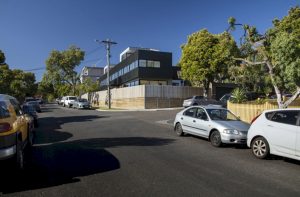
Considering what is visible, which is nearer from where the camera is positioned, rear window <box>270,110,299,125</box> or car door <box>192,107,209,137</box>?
rear window <box>270,110,299,125</box>

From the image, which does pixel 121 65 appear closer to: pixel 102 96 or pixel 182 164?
pixel 102 96

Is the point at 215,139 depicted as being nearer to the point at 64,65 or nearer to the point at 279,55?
the point at 279,55

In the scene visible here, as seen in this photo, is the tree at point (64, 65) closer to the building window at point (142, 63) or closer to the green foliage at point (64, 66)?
the green foliage at point (64, 66)

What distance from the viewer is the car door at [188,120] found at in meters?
12.6

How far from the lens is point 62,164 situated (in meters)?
7.92

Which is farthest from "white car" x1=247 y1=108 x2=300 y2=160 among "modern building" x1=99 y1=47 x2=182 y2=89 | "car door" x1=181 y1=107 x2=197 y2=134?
"modern building" x1=99 y1=47 x2=182 y2=89

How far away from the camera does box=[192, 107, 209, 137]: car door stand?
1167cm

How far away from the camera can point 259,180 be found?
6.71 metres

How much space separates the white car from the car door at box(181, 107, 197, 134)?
3.43m

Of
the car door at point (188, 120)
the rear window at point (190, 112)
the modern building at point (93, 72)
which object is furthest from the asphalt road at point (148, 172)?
the modern building at point (93, 72)

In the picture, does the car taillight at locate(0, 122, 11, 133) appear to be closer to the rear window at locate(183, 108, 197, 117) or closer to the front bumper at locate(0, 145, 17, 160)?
the front bumper at locate(0, 145, 17, 160)

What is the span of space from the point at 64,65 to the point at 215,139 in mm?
61943

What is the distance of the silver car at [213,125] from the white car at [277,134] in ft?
3.90

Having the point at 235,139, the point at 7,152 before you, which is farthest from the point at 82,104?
the point at 7,152
